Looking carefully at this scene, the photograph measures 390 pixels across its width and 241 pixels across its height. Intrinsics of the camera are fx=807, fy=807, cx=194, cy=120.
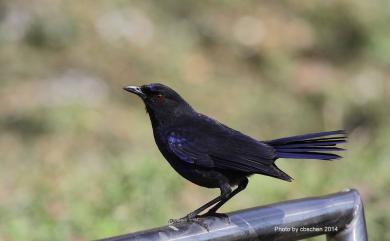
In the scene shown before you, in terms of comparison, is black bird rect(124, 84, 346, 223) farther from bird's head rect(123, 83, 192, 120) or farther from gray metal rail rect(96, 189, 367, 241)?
gray metal rail rect(96, 189, 367, 241)

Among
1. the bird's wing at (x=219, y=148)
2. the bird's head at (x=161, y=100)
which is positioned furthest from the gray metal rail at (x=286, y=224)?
the bird's head at (x=161, y=100)

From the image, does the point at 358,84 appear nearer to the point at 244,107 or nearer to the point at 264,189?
the point at 244,107

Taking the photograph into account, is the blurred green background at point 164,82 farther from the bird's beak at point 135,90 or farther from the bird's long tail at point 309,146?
the bird's long tail at point 309,146

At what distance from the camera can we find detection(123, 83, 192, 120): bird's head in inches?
133

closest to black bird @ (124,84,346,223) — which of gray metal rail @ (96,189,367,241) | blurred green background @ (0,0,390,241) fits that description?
gray metal rail @ (96,189,367,241)

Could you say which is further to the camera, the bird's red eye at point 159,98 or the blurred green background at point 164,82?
the blurred green background at point 164,82

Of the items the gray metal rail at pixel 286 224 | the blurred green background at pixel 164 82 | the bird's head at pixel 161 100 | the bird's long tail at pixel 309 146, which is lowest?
the gray metal rail at pixel 286 224

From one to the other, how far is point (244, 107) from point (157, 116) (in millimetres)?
4984

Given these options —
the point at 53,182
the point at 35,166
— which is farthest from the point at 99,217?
the point at 35,166

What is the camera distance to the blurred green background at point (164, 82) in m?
5.17

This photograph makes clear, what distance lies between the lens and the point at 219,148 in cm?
322

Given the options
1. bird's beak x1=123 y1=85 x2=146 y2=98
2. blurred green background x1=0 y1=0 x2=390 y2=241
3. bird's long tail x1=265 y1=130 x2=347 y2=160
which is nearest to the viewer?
bird's long tail x1=265 y1=130 x2=347 y2=160

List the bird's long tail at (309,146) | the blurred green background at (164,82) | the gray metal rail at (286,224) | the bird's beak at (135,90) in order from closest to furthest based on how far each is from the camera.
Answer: the gray metal rail at (286,224), the bird's long tail at (309,146), the bird's beak at (135,90), the blurred green background at (164,82)

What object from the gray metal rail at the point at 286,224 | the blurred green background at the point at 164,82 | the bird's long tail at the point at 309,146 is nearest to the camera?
the gray metal rail at the point at 286,224
